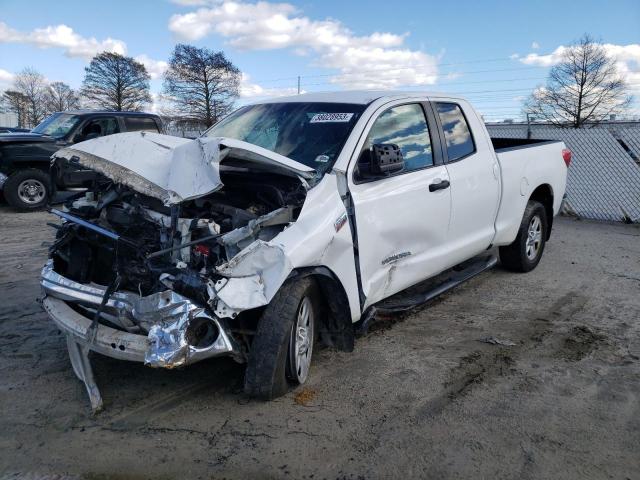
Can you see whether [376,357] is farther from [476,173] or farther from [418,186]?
[476,173]

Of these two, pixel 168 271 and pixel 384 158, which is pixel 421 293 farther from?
pixel 168 271

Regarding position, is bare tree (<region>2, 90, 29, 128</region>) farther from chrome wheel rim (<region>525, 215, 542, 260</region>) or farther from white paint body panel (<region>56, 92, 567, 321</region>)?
white paint body panel (<region>56, 92, 567, 321</region>)

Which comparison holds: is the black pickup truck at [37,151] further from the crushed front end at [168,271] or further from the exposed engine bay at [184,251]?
the exposed engine bay at [184,251]

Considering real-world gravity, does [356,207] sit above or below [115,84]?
below

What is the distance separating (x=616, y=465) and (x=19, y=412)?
132 inches

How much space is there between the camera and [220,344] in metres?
3.12

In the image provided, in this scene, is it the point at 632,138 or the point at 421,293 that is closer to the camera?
the point at 421,293

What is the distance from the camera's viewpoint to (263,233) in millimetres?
3373

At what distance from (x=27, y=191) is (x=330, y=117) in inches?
327

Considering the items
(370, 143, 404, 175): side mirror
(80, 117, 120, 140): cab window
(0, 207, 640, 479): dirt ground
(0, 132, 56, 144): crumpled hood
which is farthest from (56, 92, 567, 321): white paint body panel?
(80, 117, 120, 140): cab window

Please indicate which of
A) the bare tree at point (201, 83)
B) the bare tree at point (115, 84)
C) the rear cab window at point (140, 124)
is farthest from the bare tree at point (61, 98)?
the rear cab window at point (140, 124)

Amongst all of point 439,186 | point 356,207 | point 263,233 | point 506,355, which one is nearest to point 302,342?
point 263,233

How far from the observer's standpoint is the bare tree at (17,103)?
46.7 m

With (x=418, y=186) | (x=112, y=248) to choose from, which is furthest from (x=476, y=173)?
(x=112, y=248)
